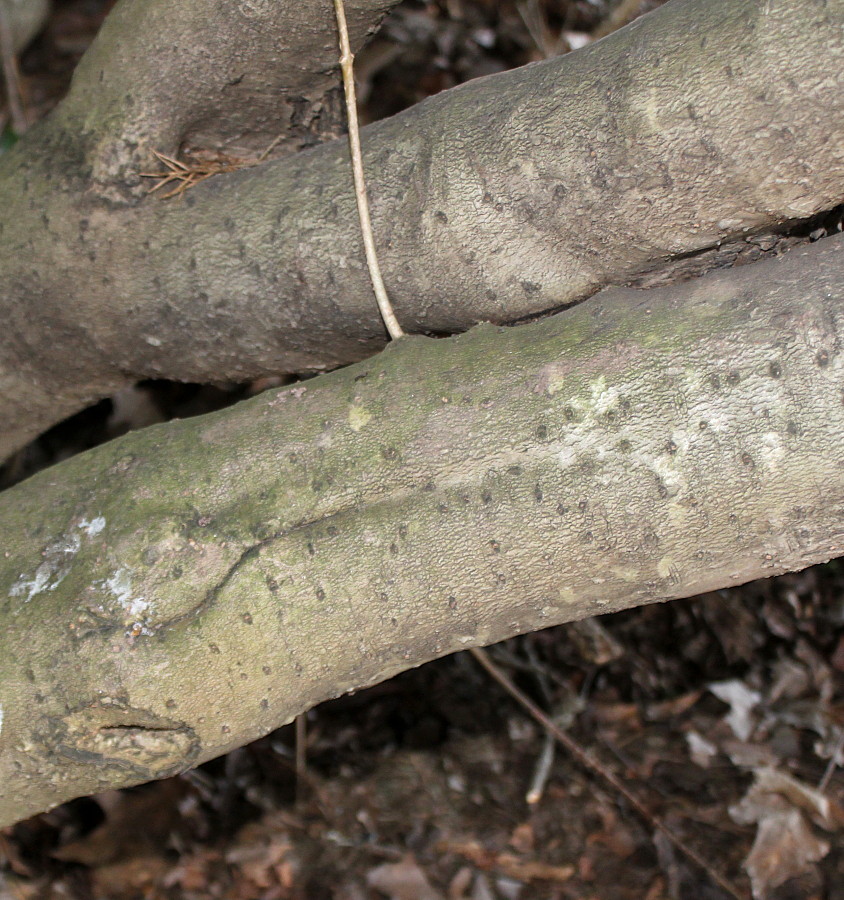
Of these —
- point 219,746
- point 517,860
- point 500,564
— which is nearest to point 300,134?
point 500,564

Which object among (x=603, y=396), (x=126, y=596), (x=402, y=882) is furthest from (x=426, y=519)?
(x=402, y=882)

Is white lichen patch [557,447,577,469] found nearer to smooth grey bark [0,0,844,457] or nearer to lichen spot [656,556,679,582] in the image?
lichen spot [656,556,679,582]

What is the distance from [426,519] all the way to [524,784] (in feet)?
6.31

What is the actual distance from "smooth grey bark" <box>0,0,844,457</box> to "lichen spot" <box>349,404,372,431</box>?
0.28 metres

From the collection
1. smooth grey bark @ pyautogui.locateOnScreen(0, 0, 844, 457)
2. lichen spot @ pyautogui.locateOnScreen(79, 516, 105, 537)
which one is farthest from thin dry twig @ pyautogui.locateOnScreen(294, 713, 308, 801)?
lichen spot @ pyautogui.locateOnScreen(79, 516, 105, 537)

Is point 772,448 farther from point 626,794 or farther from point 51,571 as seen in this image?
point 626,794

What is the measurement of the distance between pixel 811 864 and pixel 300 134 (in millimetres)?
2297

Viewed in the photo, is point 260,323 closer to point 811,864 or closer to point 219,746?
point 219,746

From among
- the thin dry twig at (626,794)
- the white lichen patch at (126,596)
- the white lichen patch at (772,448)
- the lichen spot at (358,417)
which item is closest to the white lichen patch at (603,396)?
the white lichen patch at (772,448)

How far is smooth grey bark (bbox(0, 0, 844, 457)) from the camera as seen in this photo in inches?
44.5

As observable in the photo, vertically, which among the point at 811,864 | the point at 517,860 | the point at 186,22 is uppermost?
the point at 186,22

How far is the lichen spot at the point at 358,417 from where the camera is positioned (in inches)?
46.8

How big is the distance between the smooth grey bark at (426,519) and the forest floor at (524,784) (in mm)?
1492

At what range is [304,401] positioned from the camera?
1.24 meters
